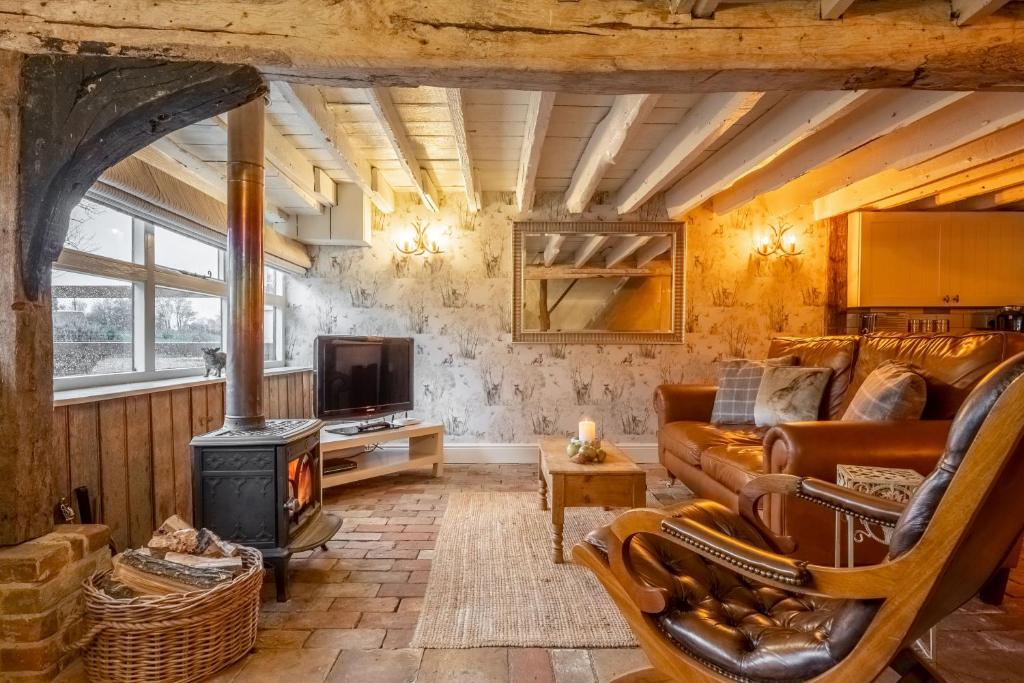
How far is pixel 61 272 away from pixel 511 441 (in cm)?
313

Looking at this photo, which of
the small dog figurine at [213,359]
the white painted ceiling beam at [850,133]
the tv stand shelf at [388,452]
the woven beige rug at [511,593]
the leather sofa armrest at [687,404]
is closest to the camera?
the woven beige rug at [511,593]

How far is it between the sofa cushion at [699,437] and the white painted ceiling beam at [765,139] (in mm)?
1588

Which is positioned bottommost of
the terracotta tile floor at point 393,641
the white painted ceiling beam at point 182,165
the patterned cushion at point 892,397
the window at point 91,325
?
the terracotta tile floor at point 393,641

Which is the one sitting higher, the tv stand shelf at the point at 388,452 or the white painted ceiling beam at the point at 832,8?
the white painted ceiling beam at the point at 832,8

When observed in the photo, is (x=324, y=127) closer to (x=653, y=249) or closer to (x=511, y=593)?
(x=511, y=593)

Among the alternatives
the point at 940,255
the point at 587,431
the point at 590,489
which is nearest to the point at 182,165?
the point at 587,431

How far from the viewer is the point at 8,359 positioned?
4.69ft

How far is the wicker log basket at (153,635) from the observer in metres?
1.47

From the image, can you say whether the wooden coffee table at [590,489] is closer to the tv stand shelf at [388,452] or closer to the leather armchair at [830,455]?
the leather armchair at [830,455]

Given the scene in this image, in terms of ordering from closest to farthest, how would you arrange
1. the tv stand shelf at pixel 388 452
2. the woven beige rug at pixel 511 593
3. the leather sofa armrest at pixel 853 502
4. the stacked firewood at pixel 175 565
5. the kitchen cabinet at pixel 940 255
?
the leather sofa armrest at pixel 853 502
the stacked firewood at pixel 175 565
the woven beige rug at pixel 511 593
the tv stand shelf at pixel 388 452
the kitchen cabinet at pixel 940 255

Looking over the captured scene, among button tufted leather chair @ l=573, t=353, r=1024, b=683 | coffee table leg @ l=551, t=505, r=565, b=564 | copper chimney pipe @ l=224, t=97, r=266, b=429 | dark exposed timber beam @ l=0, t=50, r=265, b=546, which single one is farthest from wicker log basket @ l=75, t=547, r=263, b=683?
coffee table leg @ l=551, t=505, r=565, b=564

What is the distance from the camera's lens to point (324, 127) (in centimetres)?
257

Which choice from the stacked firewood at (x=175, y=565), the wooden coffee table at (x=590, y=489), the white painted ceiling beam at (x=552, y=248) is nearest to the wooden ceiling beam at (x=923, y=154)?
the white painted ceiling beam at (x=552, y=248)

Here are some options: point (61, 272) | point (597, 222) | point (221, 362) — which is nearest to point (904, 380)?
point (597, 222)
